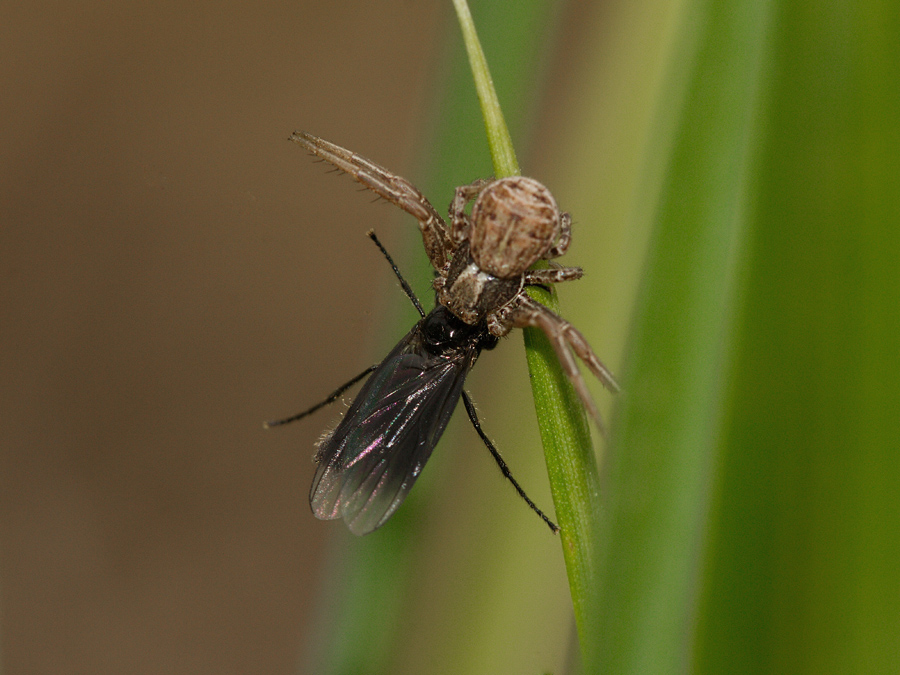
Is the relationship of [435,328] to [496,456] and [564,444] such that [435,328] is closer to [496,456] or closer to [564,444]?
[496,456]

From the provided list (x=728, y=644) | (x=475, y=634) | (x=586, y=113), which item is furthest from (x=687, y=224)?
(x=586, y=113)

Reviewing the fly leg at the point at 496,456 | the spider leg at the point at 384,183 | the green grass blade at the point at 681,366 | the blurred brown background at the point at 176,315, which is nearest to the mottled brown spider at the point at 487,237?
the spider leg at the point at 384,183

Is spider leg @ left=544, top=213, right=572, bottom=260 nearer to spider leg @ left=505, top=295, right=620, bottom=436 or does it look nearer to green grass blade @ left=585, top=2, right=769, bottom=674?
spider leg @ left=505, top=295, right=620, bottom=436

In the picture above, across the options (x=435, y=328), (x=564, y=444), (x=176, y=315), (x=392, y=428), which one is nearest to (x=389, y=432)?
(x=392, y=428)

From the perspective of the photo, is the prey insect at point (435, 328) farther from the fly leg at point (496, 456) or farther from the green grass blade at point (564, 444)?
the green grass blade at point (564, 444)

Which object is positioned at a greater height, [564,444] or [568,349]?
[568,349]

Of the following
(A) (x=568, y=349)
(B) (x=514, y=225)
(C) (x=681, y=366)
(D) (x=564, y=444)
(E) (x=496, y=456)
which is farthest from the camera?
(E) (x=496, y=456)

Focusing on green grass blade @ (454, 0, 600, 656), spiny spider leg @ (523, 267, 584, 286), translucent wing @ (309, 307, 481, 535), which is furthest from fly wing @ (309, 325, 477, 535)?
green grass blade @ (454, 0, 600, 656)
